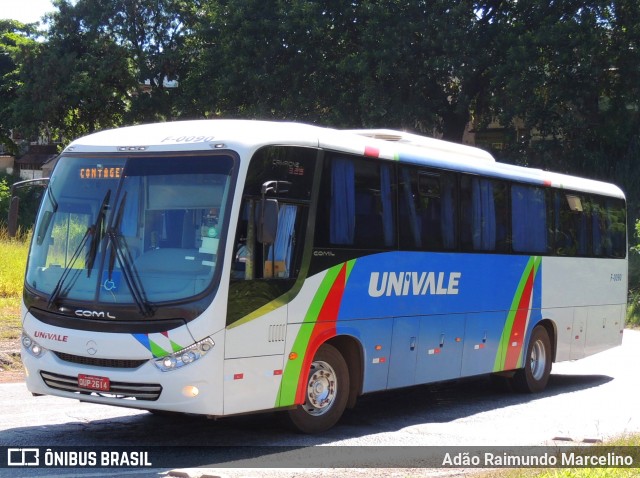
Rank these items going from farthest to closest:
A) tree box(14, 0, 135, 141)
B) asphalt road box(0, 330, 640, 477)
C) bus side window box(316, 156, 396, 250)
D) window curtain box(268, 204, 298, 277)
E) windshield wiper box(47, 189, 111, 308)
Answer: tree box(14, 0, 135, 141) < bus side window box(316, 156, 396, 250) < window curtain box(268, 204, 298, 277) < windshield wiper box(47, 189, 111, 308) < asphalt road box(0, 330, 640, 477)

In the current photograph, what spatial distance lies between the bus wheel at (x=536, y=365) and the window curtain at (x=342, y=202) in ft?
16.6

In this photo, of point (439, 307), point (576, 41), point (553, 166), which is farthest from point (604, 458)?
point (553, 166)

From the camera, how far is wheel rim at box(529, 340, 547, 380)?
14.8 metres

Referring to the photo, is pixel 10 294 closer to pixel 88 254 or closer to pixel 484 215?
pixel 484 215

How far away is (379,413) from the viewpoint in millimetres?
12047

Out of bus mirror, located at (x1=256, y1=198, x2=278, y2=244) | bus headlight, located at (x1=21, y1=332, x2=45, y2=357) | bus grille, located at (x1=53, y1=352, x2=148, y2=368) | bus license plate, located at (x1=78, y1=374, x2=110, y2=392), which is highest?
bus mirror, located at (x1=256, y1=198, x2=278, y2=244)

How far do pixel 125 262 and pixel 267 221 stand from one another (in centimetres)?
135

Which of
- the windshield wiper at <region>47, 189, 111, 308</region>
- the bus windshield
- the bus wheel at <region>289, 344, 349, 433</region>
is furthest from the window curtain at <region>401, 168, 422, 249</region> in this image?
the windshield wiper at <region>47, 189, 111, 308</region>

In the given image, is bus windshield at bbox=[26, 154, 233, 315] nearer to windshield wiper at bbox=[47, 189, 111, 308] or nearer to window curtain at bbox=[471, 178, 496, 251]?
windshield wiper at bbox=[47, 189, 111, 308]

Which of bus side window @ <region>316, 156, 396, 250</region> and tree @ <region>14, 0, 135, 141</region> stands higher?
tree @ <region>14, 0, 135, 141</region>

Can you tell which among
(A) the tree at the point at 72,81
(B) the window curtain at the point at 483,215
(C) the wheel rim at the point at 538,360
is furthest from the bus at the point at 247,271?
(A) the tree at the point at 72,81

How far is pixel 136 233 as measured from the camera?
29.6 ft

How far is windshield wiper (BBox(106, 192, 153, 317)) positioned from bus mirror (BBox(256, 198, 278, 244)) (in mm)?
1196

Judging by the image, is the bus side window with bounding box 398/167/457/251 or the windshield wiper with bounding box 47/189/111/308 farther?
the bus side window with bounding box 398/167/457/251
